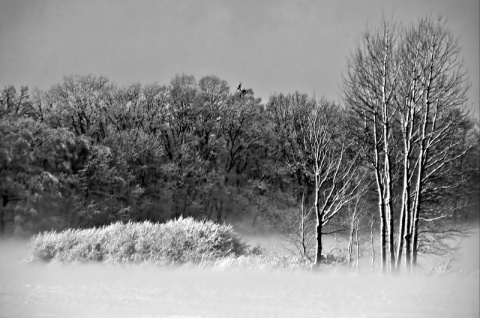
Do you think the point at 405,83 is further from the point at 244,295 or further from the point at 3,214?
the point at 3,214

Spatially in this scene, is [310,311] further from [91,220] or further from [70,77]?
[70,77]

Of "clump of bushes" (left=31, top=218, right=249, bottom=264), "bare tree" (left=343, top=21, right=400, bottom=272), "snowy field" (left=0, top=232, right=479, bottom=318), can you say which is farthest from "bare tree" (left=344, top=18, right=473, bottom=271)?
"clump of bushes" (left=31, top=218, right=249, bottom=264)

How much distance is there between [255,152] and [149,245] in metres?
21.6

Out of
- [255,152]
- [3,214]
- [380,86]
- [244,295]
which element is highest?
[255,152]

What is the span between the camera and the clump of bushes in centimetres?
1167

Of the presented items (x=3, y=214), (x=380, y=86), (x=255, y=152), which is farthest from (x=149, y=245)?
(x=255, y=152)

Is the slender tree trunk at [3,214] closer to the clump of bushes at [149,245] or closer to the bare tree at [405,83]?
the clump of bushes at [149,245]

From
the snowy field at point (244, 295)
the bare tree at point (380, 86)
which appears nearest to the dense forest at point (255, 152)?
the bare tree at point (380, 86)

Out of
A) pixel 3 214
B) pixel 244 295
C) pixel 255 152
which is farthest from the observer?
pixel 255 152

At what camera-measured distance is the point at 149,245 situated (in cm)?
1219

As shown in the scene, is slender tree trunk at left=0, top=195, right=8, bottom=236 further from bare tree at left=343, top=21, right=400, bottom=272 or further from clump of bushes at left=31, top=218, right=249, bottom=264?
bare tree at left=343, top=21, right=400, bottom=272

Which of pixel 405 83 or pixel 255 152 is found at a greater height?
pixel 255 152

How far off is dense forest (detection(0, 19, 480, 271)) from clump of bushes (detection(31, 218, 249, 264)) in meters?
2.72

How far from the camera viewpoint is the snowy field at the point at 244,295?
6426 millimetres
